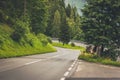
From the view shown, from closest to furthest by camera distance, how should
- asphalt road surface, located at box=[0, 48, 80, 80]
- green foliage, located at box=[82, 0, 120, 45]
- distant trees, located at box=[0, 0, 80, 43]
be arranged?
asphalt road surface, located at box=[0, 48, 80, 80], green foliage, located at box=[82, 0, 120, 45], distant trees, located at box=[0, 0, 80, 43]

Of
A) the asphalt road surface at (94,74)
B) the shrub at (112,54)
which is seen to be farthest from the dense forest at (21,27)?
the asphalt road surface at (94,74)

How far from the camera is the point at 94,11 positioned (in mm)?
39312

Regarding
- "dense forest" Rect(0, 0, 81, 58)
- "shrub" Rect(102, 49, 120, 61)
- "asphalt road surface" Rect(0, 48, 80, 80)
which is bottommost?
"shrub" Rect(102, 49, 120, 61)

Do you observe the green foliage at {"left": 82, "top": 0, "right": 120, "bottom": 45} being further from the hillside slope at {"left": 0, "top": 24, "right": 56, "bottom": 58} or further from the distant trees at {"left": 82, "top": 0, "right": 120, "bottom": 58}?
the hillside slope at {"left": 0, "top": 24, "right": 56, "bottom": 58}

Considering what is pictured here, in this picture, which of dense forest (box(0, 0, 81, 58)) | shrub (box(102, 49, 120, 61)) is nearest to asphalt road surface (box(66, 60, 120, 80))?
dense forest (box(0, 0, 81, 58))

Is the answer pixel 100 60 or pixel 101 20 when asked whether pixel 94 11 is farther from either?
pixel 100 60

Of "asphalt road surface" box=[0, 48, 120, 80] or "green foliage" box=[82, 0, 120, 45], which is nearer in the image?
"asphalt road surface" box=[0, 48, 120, 80]

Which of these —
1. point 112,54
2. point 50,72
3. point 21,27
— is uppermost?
point 21,27

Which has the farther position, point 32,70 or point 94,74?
point 94,74

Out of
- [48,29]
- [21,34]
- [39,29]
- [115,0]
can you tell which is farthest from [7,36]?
[48,29]

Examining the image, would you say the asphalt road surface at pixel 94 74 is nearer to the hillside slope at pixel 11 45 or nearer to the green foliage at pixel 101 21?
the hillside slope at pixel 11 45

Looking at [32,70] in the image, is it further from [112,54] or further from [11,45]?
[11,45]

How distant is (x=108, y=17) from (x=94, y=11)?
1821 millimetres

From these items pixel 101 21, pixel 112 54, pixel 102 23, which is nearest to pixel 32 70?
pixel 102 23
